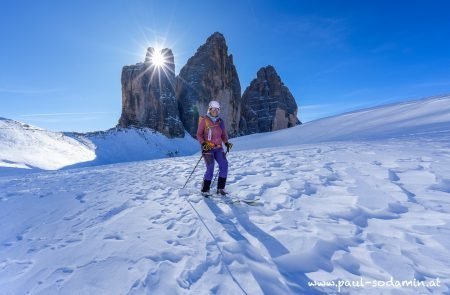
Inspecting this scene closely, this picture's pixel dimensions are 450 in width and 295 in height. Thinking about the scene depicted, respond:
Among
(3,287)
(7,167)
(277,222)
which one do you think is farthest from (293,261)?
(7,167)

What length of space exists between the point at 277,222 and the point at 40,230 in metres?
4.60

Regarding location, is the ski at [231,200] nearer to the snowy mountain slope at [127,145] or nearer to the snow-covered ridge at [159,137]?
the snow-covered ridge at [159,137]

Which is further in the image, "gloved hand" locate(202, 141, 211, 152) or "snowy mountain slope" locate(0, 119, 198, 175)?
"snowy mountain slope" locate(0, 119, 198, 175)

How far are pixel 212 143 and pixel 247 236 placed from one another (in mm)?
3249

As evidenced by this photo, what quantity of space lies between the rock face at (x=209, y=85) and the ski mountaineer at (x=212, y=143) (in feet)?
177

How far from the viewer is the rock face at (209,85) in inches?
2457

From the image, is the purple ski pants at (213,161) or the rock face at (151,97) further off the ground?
the rock face at (151,97)

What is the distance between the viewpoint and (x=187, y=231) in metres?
4.07

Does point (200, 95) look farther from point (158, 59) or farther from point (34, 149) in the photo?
point (34, 149)

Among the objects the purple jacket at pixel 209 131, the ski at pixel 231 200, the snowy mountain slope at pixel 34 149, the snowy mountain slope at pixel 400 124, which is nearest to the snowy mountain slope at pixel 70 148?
the snowy mountain slope at pixel 34 149

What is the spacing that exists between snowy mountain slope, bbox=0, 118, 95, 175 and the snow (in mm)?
15501

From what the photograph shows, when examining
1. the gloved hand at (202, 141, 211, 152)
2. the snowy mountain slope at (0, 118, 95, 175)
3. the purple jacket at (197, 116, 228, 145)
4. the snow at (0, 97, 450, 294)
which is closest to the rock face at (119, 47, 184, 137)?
the snowy mountain slope at (0, 118, 95, 175)

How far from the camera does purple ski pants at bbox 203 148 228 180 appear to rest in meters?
6.34

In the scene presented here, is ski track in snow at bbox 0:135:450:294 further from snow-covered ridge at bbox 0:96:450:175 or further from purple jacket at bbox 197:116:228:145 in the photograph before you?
snow-covered ridge at bbox 0:96:450:175
